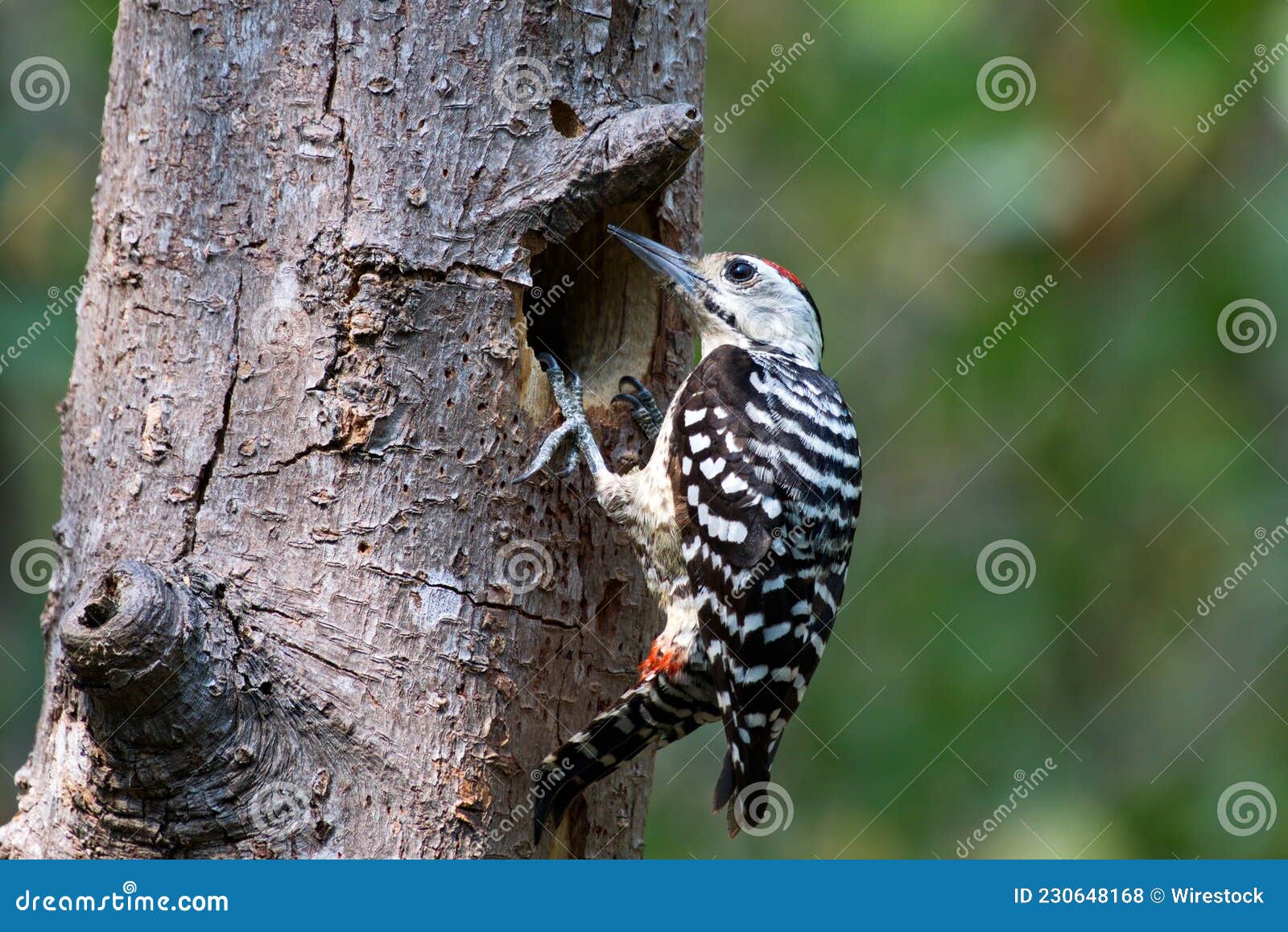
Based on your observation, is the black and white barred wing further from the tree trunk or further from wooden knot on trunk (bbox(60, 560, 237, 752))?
wooden knot on trunk (bbox(60, 560, 237, 752))

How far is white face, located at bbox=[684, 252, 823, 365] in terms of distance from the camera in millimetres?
4277

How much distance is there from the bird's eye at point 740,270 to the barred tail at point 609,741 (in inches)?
60.0

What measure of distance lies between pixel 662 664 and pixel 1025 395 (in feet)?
12.7

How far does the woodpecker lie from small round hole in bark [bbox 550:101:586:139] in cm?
39

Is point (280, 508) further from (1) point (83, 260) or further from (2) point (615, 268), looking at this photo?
(1) point (83, 260)

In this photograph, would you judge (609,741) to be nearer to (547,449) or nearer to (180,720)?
(547,449)

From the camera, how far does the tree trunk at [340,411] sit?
3.12 meters

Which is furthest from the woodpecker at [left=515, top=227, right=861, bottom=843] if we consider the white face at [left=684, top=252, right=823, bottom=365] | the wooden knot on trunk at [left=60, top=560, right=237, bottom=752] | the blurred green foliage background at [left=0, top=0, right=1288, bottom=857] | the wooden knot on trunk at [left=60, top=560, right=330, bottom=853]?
the blurred green foliage background at [left=0, top=0, right=1288, bottom=857]

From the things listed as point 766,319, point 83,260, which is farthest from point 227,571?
point 83,260

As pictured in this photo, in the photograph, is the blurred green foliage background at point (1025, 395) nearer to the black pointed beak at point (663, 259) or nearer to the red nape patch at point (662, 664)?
the black pointed beak at point (663, 259)

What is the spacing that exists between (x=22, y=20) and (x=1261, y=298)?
732 cm

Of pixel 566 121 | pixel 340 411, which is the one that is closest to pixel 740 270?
pixel 566 121

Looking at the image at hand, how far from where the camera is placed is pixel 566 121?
3.57m

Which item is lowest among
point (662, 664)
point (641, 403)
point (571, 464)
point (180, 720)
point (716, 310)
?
point (180, 720)
